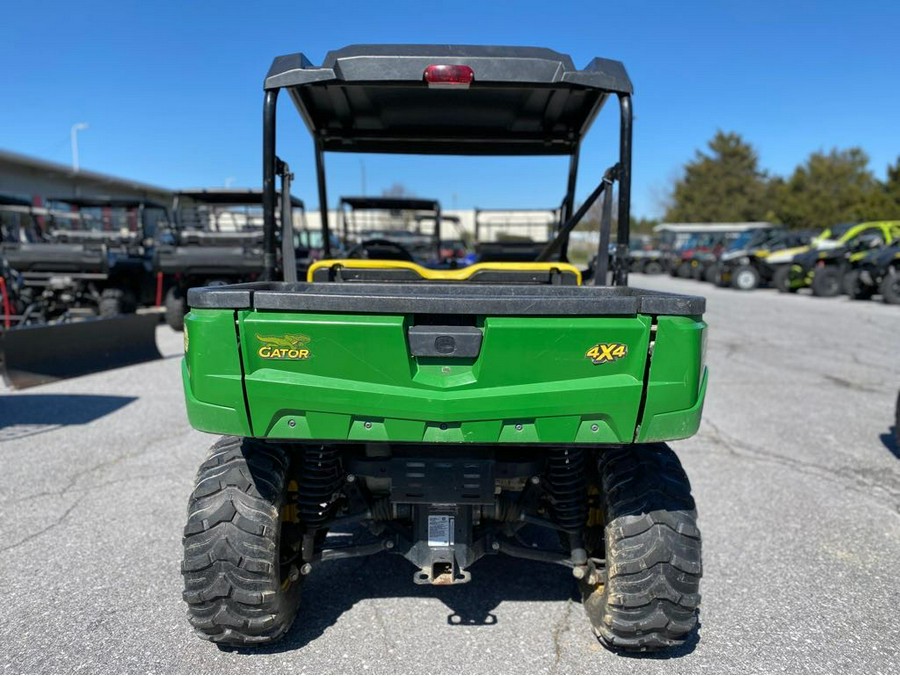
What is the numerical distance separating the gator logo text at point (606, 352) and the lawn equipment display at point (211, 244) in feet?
28.1

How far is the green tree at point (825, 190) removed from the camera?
38.6m

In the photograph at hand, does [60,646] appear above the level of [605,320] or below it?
below

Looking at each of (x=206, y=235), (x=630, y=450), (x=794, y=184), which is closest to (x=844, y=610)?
(x=630, y=450)

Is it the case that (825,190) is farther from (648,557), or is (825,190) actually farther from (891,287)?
(648,557)

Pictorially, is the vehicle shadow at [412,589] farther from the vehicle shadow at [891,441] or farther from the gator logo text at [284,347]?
the vehicle shadow at [891,441]

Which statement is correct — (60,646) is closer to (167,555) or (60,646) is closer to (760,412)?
(167,555)

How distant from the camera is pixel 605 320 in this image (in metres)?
2.06

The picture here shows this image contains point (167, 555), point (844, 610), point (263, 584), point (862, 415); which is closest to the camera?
point (263, 584)

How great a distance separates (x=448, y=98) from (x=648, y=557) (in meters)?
2.41

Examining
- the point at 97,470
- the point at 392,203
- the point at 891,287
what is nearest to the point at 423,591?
the point at 97,470

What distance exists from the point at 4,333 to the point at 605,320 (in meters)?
7.07

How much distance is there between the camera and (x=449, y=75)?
2551mm

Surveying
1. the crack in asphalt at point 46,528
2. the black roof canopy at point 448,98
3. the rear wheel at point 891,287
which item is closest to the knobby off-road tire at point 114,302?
the crack in asphalt at point 46,528

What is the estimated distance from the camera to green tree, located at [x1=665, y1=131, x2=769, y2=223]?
50188 millimetres
